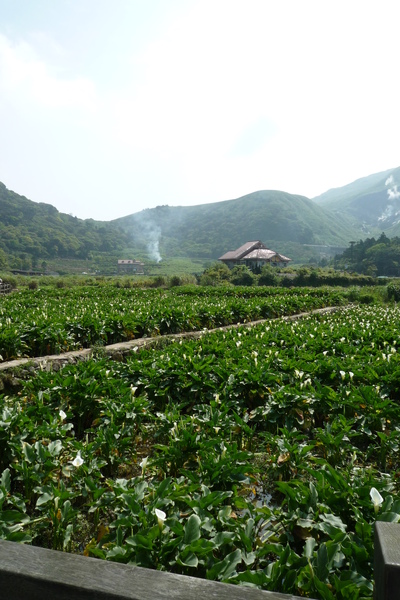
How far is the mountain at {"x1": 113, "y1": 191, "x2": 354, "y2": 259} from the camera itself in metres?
154

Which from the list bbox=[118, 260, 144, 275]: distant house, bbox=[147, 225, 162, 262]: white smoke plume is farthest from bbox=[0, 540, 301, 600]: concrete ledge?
bbox=[147, 225, 162, 262]: white smoke plume

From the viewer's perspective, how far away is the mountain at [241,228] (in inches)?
6063

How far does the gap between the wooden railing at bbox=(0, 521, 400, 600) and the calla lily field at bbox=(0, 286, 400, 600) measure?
74 centimetres

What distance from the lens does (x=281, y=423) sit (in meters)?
4.32

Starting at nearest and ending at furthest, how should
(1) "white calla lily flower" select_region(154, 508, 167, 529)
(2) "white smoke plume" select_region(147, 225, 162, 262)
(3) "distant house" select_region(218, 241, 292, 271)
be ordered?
(1) "white calla lily flower" select_region(154, 508, 167, 529) → (3) "distant house" select_region(218, 241, 292, 271) → (2) "white smoke plume" select_region(147, 225, 162, 262)

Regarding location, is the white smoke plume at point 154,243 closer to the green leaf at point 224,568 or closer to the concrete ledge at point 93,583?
the green leaf at point 224,568

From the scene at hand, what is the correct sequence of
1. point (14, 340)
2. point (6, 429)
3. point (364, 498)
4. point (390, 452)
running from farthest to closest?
1. point (14, 340)
2. point (390, 452)
3. point (6, 429)
4. point (364, 498)

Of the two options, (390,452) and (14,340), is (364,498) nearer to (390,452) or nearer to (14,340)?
(390,452)

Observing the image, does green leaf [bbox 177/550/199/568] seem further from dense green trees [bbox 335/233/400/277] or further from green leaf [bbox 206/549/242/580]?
dense green trees [bbox 335/233/400/277]

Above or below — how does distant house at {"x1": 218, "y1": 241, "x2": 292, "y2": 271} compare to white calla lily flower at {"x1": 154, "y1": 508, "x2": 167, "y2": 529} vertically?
above

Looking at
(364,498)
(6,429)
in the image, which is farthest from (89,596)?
(6,429)

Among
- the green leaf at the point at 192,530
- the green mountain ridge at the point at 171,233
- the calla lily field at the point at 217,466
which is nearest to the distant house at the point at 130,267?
the green mountain ridge at the point at 171,233

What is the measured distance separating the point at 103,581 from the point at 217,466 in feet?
5.62

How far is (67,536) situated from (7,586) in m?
1.30
